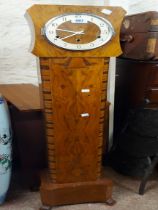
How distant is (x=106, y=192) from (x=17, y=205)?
0.47 m

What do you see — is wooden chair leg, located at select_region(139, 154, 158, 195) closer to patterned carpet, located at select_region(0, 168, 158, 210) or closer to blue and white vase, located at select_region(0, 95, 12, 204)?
patterned carpet, located at select_region(0, 168, 158, 210)

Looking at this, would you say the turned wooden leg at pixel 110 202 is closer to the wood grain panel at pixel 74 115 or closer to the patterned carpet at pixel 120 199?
the patterned carpet at pixel 120 199

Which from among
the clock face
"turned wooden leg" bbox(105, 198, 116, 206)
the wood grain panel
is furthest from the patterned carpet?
the clock face

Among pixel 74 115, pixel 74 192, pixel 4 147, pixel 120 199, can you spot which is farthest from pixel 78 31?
pixel 120 199

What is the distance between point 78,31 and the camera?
42.4 inches

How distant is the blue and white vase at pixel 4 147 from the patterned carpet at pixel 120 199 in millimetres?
94

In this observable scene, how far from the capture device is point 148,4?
5.75ft

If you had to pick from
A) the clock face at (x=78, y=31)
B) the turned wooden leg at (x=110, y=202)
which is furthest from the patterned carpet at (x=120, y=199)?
the clock face at (x=78, y=31)

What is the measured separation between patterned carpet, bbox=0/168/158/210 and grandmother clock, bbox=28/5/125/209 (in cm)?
5

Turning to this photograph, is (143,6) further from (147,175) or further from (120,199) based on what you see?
(120,199)

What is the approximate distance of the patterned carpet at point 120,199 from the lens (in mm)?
1360

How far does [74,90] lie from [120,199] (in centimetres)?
68

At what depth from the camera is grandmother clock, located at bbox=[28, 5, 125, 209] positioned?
1.07m

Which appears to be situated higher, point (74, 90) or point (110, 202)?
point (74, 90)
